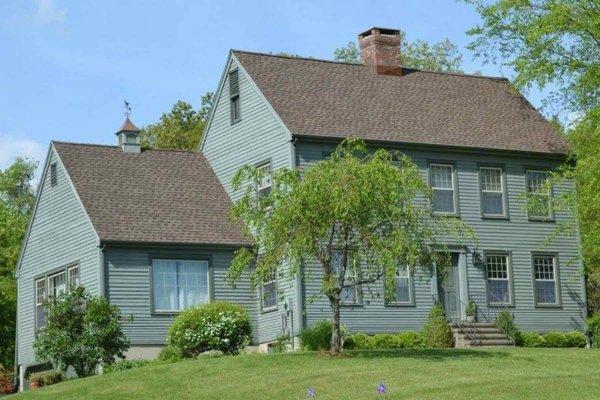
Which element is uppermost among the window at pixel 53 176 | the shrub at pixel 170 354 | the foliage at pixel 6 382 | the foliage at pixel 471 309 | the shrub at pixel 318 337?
the window at pixel 53 176

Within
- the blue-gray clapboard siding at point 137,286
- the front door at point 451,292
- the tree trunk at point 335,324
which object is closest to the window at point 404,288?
the front door at point 451,292

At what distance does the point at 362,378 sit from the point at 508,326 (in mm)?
13509

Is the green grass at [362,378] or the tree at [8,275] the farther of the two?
the tree at [8,275]

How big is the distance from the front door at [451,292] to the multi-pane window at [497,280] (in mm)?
1066

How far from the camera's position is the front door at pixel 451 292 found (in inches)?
1575

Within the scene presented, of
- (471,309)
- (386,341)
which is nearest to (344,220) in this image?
(386,341)

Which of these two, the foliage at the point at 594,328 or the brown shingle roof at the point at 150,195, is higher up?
the brown shingle roof at the point at 150,195

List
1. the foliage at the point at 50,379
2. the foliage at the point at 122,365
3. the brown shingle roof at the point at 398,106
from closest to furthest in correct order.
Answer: the foliage at the point at 122,365, the foliage at the point at 50,379, the brown shingle roof at the point at 398,106

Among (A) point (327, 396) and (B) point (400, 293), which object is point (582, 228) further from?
(A) point (327, 396)

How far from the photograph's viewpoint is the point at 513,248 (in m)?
41.2

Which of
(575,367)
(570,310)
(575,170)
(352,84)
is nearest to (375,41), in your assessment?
(352,84)

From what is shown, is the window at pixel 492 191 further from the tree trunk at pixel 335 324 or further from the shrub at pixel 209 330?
the tree trunk at pixel 335 324

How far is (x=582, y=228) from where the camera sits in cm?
4781

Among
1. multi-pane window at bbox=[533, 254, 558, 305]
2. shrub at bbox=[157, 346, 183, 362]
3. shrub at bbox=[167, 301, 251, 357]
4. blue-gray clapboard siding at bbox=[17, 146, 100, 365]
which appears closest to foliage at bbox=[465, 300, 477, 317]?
multi-pane window at bbox=[533, 254, 558, 305]
